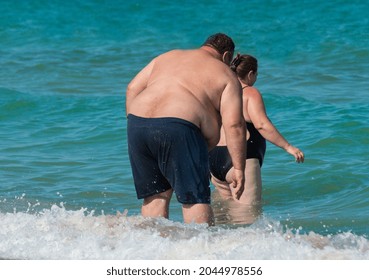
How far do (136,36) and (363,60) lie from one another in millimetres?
5045

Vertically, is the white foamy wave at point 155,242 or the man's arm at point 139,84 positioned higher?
the man's arm at point 139,84

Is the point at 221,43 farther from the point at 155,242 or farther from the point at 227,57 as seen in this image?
the point at 155,242

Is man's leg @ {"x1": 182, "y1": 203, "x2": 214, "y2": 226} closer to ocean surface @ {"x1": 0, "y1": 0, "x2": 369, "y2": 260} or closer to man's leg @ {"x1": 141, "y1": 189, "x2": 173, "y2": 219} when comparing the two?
ocean surface @ {"x1": 0, "y1": 0, "x2": 369, "y2": 260}

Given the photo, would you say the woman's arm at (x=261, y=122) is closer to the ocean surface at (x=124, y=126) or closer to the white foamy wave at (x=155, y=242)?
the ocean surface at (x=124, y=126)

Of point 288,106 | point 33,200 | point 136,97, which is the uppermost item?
point 136,97

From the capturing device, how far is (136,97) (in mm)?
Result: 6227

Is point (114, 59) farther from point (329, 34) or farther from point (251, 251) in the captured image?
point (251, 251)

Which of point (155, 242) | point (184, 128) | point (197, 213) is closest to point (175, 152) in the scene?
point (184, 128)

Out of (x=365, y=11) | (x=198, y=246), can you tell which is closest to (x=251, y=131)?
(x=198, y=246)

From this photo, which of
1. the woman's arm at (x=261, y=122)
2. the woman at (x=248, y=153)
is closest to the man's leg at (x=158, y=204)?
the woman at (x=248, y=153)

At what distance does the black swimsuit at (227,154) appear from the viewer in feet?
24.6

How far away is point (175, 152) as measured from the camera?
5.98 m

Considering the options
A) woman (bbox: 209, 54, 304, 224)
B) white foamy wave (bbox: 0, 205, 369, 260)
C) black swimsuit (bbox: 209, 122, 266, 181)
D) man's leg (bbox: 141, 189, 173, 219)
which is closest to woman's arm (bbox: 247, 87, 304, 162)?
woman (bbox: 209, 54, 304, 224)

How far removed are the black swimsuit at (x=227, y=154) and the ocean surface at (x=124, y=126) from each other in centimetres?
57
